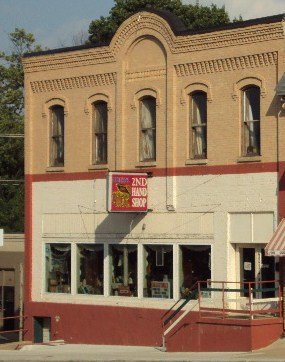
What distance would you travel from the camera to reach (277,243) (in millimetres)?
28312

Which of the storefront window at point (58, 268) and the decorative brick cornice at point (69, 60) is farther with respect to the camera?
the storefront window at point (58, 268)

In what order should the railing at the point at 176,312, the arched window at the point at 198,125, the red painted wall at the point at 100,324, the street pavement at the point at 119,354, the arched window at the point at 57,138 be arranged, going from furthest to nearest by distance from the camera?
1. the arched window at the point at 57,138
2. the red painted wall at the point at 100,324
3. the arched window at the point at 198,125
4. the railing at the point at 176,312
5. the street pavement at the point at 119,354

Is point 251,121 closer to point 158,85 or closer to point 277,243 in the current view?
point 158,85

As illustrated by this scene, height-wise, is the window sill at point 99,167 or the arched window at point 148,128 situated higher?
the arched window at point 148,128

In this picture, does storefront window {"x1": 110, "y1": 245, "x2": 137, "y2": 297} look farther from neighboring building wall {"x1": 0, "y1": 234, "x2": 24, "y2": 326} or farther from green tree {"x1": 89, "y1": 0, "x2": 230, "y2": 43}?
green tree {"x1": 89, "y1": 0, "x2": 230, "y2": 43}

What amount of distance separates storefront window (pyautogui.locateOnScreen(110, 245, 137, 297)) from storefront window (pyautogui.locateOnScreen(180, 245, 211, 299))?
200 centimetres

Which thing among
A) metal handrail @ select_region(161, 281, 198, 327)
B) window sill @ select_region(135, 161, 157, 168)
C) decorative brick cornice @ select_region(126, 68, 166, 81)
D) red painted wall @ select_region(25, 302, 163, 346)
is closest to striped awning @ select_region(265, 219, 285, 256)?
metal handrail @ select_region(161, 281, 198, 327)

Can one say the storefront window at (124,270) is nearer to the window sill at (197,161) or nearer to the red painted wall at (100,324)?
the red painted wall at (100,324)

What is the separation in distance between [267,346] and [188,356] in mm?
2344

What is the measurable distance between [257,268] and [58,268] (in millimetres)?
8191

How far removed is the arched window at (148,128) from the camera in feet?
109

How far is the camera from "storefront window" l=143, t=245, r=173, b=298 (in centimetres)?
3256

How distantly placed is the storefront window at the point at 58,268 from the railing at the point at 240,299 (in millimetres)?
5864

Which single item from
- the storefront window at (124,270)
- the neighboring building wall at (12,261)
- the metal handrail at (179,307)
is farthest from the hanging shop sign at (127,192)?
the neighboring building wall at (12,261)
